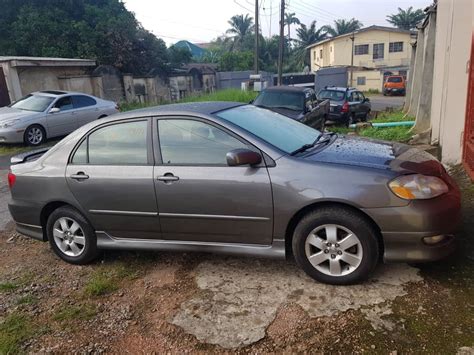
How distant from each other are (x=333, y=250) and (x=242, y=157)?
105 centimetres

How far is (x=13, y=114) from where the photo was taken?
447 inches

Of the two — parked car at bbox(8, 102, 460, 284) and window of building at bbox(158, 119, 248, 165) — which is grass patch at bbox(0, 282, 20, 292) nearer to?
parked car at bbox(8, 102, 460, 284)

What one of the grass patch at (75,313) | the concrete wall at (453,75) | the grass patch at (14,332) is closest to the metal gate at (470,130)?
the concrete wall at (453,75)

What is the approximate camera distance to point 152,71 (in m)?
23.9

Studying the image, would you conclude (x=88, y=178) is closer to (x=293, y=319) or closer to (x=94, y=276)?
(x=94, y=276)

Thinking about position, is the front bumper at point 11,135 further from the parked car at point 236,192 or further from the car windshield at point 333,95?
the car windshield at point 333,95

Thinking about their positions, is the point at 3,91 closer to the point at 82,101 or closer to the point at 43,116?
the point at 82,101

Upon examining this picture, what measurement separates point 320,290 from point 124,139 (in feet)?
7.45

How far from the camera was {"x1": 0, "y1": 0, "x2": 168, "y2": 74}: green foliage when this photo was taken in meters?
21.9

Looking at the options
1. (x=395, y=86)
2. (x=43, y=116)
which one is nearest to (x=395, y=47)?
(x=395, y=86)

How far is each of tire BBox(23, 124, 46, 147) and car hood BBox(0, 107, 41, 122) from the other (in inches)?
13.6

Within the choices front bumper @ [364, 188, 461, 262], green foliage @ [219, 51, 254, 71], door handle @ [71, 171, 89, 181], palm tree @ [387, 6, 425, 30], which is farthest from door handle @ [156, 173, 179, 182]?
palm tree @ [387, 6, 425, 30]

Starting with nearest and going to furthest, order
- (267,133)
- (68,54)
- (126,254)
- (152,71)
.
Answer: (267,133)
(126,254)
(68,54)
(152,71)

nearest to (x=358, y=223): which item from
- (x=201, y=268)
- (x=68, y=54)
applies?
(x=201, y=268)
